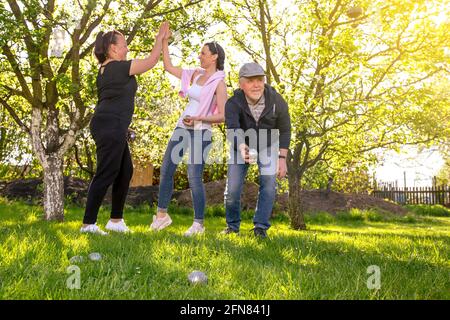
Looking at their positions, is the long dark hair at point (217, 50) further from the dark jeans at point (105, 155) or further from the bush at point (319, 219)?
the bush at point (319, 219)

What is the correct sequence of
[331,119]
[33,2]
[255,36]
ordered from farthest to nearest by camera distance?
1. [255,36]
2. [331,119]
3. [33,2]

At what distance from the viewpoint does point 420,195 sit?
94.1 feet

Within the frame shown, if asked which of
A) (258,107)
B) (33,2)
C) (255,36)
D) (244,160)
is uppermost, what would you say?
(255,36)

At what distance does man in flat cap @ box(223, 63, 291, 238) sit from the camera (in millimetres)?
4977

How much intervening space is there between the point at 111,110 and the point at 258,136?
167cm

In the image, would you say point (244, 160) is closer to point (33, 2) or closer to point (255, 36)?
point (33, 2)

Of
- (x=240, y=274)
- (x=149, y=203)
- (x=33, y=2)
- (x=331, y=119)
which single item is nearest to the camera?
(x=240, y=274)

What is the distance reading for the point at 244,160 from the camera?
503 centimetres

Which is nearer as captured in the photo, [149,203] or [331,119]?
[331,119]

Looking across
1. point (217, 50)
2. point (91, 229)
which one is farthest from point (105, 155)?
point (217, 50)

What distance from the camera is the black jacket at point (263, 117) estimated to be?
4.96 meters

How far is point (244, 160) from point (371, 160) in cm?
664

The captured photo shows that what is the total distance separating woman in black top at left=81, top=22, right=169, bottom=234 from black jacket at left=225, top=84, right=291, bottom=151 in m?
1.00
